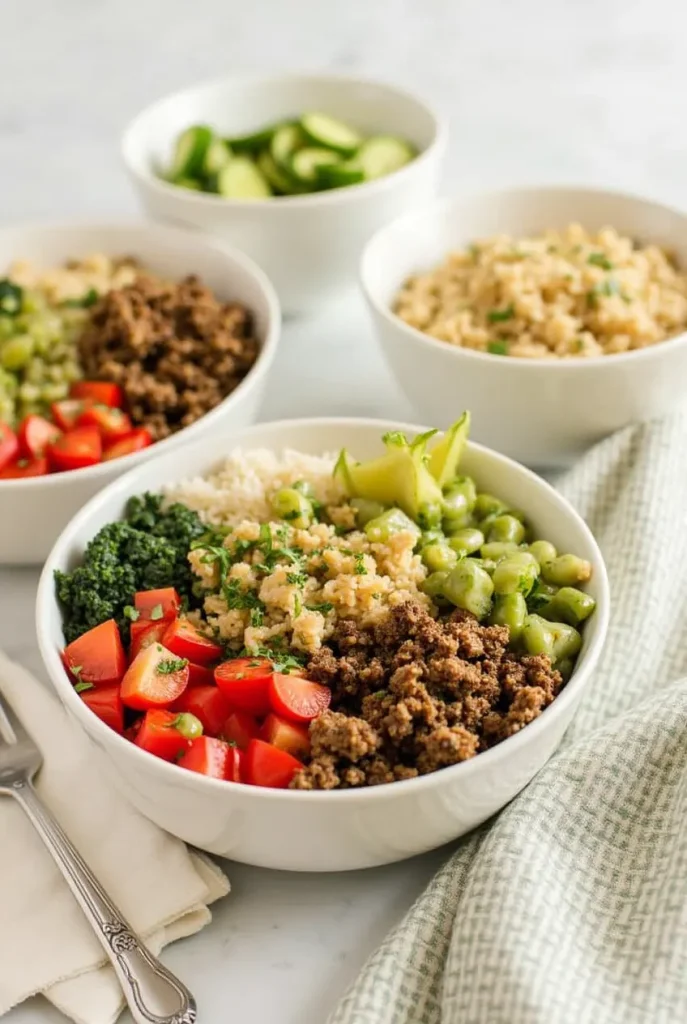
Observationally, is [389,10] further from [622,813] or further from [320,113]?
[622,813]

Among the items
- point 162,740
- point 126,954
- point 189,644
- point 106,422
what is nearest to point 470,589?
point 189,644

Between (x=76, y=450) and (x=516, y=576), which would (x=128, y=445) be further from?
(x=516, y=576)

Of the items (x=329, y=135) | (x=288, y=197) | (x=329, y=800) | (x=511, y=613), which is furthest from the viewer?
(x=329, y=135)

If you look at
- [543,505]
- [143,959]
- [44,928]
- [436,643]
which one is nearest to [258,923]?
[143,959]

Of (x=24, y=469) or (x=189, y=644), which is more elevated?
(x=189, y=644)

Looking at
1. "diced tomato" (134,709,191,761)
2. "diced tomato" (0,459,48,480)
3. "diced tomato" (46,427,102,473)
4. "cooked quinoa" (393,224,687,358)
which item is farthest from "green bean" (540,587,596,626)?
"diced tomato" (0,459,48,480)

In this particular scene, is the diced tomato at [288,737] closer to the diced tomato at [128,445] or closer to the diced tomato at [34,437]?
the diced tomato at [128,445]
